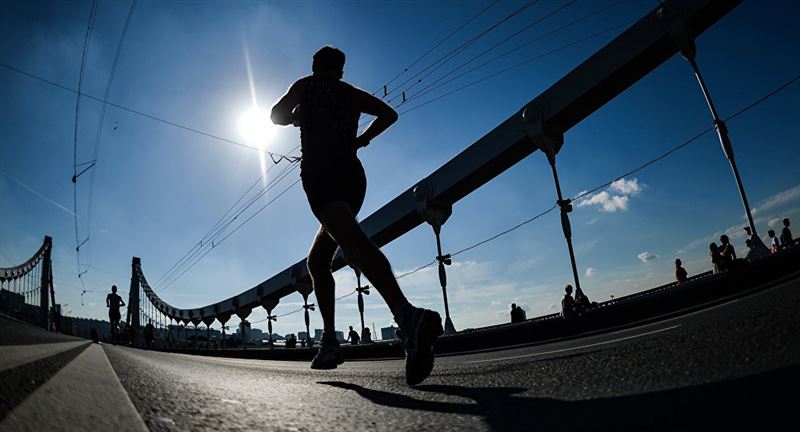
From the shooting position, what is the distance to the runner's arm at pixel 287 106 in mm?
1726

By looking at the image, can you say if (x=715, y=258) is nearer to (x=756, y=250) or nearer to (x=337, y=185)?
(x=756, y=250)

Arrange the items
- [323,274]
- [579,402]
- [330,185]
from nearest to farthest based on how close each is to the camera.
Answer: [579,402], [330,185], [323,274]

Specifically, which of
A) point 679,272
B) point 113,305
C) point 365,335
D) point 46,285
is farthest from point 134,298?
point 679,272

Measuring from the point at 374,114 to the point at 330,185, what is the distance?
0.54 metres

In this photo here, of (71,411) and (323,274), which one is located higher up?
(323,274)

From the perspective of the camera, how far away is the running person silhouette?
1198mm

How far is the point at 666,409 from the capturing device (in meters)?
0.48

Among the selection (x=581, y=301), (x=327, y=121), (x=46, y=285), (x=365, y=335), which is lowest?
(x=365, y=335)

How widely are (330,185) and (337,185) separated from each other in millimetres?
28

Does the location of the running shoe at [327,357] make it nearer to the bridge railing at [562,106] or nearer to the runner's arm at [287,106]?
the runner's arm at [287,106]

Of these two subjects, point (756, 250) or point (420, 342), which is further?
point (756, 250)

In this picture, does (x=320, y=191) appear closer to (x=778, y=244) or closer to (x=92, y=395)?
(x=92, y=395)

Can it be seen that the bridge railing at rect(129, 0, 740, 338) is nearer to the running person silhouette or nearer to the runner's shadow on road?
the running person silhouette

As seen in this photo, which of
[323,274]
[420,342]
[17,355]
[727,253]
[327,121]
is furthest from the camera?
[727,253]
